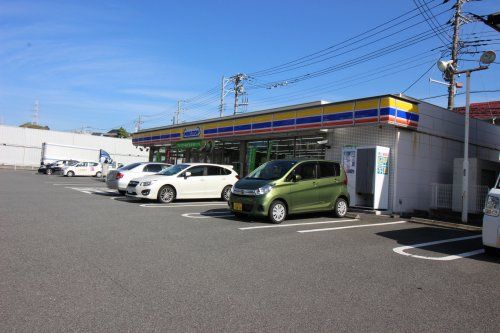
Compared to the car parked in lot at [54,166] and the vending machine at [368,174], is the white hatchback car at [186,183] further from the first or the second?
the car parked in lot at [54,166]

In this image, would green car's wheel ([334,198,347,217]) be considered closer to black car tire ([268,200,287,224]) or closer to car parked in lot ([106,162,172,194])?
black car tire ([268,200,287,224])

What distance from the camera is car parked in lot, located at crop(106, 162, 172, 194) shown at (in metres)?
18.0

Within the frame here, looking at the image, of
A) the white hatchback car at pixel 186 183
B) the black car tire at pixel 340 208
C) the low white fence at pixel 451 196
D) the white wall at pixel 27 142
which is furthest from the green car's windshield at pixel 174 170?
the white wall at pixel 27 142

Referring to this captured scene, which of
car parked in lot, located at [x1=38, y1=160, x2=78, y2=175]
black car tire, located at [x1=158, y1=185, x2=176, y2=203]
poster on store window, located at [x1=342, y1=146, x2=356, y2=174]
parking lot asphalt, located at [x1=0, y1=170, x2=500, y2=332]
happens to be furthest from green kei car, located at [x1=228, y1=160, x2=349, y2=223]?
car parked in lot, located at [x1=38, y1=160, x2=78, y2=175]

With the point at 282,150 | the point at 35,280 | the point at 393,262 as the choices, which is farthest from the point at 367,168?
the point at 35,280

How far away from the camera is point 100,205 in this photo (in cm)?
1333

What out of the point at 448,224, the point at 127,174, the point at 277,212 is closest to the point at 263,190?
the point at 277,212

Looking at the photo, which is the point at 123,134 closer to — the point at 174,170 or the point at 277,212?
the point at 174,170

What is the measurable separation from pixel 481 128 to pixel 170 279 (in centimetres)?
1908

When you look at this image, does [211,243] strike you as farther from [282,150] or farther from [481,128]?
[481,128]

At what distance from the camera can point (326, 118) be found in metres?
16.9

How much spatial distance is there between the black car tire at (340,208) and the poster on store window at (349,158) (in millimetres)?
2758

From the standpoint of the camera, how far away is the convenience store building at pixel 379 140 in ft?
48.8

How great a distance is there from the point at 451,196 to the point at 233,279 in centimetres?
1303
